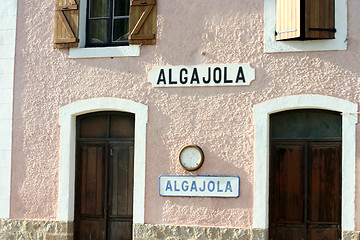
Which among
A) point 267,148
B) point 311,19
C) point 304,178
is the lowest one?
point 304,178

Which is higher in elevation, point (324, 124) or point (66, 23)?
point (66, 23)

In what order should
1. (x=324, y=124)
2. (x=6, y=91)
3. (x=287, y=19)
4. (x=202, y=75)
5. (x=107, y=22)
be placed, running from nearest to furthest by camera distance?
(x=287, y=19), (x=324, y=124), (x=202, y=75), (x=107, y=22), (x=6, y=91)

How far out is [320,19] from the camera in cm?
934

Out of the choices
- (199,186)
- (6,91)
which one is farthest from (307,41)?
(6,91)

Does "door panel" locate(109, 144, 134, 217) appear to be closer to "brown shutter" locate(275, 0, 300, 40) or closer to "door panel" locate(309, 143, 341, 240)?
"door panel" locate(309, 143, 341, 240)

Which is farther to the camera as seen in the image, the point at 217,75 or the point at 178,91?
the point at 178,91

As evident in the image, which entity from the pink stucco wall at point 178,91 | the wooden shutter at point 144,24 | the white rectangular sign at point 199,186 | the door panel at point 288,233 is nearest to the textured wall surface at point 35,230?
the pink stucco wall at point 178,91

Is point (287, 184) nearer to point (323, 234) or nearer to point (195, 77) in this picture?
point (323, 234)

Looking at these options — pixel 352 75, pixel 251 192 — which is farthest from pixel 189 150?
pixel 352 75

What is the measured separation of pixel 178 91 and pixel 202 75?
1.52 feet

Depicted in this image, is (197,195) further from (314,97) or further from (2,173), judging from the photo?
(2,173)

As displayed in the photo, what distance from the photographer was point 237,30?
989 centimetres

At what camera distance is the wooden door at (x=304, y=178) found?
9.47 meters

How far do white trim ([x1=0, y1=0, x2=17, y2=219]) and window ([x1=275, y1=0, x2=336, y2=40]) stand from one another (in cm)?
475
